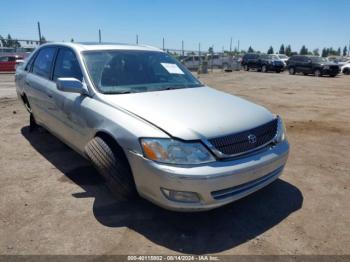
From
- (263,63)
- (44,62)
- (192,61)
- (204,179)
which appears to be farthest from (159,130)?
(263,63)

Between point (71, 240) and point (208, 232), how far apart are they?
3.99 ft

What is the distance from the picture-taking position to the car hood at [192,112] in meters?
2.87

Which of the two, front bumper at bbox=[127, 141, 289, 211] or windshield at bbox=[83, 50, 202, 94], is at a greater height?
windshield at bbox=[83, 50, 202, 94]

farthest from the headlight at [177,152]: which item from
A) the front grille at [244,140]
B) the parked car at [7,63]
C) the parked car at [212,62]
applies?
the parked car at [212,62]

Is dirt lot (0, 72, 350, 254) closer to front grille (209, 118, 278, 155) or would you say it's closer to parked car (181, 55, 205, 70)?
front grille (209, 118, 278, 155)

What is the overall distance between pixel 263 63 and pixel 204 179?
97.7ft

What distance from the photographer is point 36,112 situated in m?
5.13

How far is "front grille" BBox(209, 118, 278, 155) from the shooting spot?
9.34 feet

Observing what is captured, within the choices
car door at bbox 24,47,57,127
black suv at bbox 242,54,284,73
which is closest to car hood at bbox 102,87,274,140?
car door at bbox 24,47,57,127

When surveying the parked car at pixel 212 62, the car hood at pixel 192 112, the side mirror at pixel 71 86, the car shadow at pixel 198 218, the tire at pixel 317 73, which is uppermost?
the side mirror at pixel 71 86

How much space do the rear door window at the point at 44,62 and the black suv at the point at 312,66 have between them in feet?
83.9

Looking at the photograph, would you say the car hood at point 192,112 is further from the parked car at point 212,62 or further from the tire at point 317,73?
the tire at point 317,73

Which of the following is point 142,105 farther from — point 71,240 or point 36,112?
point 36,112

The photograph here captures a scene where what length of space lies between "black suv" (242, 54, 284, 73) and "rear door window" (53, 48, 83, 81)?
27969mm
